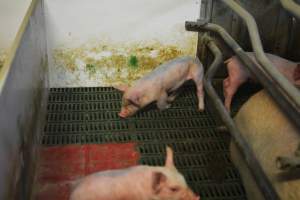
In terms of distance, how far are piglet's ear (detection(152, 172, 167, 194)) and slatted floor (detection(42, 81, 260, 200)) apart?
1.88 ft

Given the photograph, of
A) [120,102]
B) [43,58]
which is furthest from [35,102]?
[120,102]

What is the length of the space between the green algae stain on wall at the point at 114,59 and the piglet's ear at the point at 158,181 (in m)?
1.77

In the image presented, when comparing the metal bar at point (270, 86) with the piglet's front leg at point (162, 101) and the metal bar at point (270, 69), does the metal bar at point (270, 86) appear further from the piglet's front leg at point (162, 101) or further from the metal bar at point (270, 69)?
the piglet's front leg at point (162, 101)

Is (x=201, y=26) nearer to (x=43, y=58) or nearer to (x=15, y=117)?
(x=43, y=58)

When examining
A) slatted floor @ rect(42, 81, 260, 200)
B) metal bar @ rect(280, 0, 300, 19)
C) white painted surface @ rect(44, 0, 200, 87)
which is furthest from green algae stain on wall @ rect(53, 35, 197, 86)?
metal bar @ rect(280, 0, 300, 19)

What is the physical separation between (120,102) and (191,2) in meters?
0.98

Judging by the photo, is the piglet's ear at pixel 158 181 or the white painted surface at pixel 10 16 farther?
the white painted surface at pixel 10 16

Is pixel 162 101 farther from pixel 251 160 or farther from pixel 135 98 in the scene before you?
pixel 251 160

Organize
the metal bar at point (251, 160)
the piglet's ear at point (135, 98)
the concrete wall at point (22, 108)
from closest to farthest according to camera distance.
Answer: the concrete wall at point (22, 108) → the metal bar at point (251, 160) → the piglet's ear at point (135, 98)

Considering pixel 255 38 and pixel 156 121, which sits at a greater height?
pixel 255 38

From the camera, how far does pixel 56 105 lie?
3.30 m

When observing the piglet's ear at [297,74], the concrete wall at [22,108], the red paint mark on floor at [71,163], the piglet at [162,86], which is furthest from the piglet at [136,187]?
the piglet's ear at [297,74]

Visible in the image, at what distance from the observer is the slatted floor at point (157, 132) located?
8.50 ft

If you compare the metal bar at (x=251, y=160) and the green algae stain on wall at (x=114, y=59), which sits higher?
the metal bar at (x=251, y=160)
